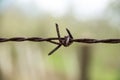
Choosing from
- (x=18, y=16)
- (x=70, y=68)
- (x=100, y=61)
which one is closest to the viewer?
(x=70, y=68)

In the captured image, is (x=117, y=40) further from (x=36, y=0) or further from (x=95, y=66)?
(x=36, y=0)

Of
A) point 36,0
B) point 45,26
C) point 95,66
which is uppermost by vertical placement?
point 36,0

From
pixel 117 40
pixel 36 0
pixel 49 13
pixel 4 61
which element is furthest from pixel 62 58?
pixel 117 40

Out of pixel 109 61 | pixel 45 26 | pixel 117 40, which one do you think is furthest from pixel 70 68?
pixel 117 40

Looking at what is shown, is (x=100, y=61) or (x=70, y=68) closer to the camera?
(x=70, y=68)

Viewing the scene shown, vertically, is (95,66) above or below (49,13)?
below

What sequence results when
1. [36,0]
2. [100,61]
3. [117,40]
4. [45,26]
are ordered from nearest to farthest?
[117,40]
[100,61]
[45,26]
[36,0]
